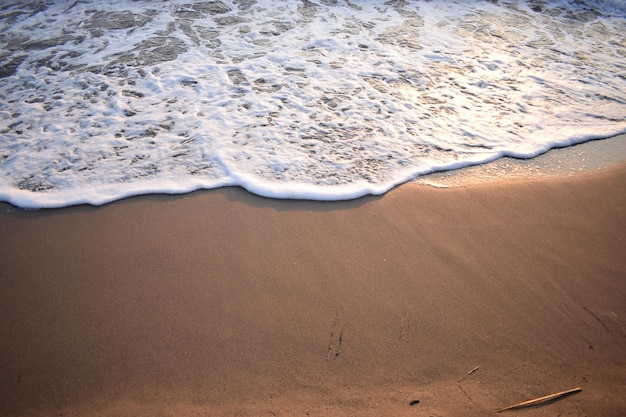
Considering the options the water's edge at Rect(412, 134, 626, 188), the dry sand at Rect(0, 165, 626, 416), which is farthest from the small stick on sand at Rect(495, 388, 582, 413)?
the water's edge at Rect(412, 134, 626, 188)

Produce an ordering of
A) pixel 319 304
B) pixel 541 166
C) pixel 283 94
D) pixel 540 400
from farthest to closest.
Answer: pixel 283 94, pixel 541 166, pixel 319 304, pixel 540 400

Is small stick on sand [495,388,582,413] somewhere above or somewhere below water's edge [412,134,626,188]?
below

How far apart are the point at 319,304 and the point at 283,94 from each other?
8.06ft

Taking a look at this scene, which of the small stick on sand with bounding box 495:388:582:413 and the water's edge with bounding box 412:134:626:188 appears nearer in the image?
the small stick on sand with bounding box 495:388:582:413

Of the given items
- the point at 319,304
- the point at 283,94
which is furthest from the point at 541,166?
the point at 283,94

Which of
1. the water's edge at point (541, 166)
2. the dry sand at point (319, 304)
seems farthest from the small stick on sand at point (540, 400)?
the water's edge at point (541, 166)

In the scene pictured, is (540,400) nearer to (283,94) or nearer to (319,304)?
(319,304)

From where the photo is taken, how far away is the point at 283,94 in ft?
13.3

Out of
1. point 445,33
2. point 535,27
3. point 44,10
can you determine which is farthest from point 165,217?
point 535,27

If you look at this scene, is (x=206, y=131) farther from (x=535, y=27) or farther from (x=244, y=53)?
(x=535, y=27)

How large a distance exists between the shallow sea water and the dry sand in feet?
1.19

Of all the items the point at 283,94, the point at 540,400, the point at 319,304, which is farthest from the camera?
the point at 283,94

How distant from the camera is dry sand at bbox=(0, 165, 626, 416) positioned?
1879mm

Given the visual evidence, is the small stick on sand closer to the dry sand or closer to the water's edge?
the dry sand
